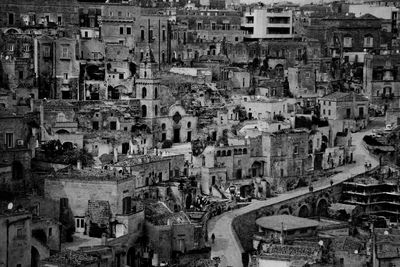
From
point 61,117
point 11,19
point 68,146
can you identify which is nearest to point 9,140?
point 68,146

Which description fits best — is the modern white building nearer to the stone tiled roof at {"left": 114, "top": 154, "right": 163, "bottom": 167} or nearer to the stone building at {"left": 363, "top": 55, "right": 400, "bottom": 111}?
the stone building at {"left": 363, "top": 55, "right": 400, "bottom": 111}

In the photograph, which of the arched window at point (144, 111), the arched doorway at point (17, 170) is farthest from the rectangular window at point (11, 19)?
the arched doorway at point (17, 170)

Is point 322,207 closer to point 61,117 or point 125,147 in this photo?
point 125,147

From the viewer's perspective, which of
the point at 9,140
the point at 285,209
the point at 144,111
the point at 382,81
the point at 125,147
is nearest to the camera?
the point at 9,140

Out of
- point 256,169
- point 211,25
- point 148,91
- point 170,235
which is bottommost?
point 170,235

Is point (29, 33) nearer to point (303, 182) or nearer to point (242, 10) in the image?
point (303, 182)

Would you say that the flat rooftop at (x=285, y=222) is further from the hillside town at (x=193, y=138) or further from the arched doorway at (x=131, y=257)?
the arched doorway at (x=131, y=257)

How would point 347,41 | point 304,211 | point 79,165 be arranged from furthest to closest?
point 347,41 → point 304,211 → point 79,165
